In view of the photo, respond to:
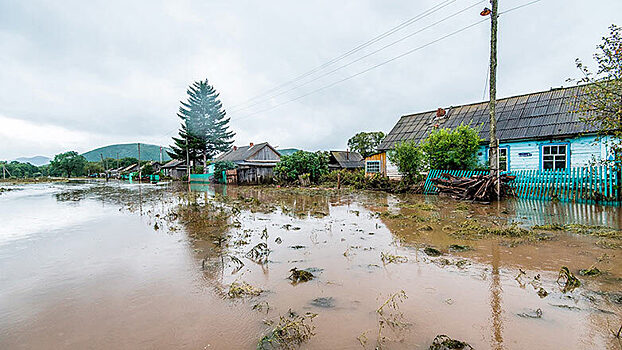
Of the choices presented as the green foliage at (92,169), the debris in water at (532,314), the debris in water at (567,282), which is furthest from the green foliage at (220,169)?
the green foliage at (92,169)

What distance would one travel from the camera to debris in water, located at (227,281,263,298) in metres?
3.73

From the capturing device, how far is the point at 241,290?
384cm

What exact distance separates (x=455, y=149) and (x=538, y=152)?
5373 millimetres

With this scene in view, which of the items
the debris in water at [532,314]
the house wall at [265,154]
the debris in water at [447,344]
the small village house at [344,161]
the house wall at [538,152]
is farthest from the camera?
the small village house at [344,161]

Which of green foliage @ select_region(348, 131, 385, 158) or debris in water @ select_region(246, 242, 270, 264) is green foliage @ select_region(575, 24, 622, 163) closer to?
debris in water @ select_region(246, 242, 270, 264)

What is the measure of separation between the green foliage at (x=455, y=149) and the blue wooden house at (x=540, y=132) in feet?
6.57

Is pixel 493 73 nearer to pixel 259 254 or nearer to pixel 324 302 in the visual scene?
pixel 259 254

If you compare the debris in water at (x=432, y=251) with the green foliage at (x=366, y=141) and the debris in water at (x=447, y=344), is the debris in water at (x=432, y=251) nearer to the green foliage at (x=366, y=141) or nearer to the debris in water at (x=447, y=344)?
the debris in water at (x=447, y=344)

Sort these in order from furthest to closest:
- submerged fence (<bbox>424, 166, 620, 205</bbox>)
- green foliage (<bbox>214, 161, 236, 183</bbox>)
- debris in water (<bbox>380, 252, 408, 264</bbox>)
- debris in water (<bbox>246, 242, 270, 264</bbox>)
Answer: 1. green foliage (<bbox>214, 161, 236, 183</bbox>)
2. submerged fence (<bbox>424, 166, 620, 205</bbox>)
3. debris in water (<bbox>246, 242, 270, 264</bbox>)
4. debris in water (<bbox>380, 252, 408, 264</bbox>)

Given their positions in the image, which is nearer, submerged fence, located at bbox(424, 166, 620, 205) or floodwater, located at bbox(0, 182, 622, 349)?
floodwater, located at bbox(0, 182, 622, 349)

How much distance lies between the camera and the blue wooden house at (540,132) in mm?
15730

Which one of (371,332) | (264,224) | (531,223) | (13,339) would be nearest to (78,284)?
(13,339)

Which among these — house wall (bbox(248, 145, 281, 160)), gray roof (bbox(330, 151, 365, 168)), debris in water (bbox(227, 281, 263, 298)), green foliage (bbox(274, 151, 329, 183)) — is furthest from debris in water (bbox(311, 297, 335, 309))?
gray roof (bbox(330, 151, 365, 168))

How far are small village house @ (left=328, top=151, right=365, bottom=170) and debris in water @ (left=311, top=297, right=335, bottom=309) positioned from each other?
1555 inches
